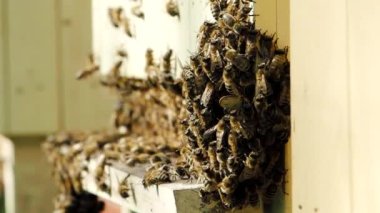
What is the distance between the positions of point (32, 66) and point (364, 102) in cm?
392

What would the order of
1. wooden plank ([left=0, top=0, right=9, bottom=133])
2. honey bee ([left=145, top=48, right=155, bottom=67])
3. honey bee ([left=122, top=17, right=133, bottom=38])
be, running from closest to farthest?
honey bee ([left=145, top=48, right=155, bottom=67])
honey bee ([left=122, top=17, right=133, bottom=38])
wooden plank ([left=0, top=0, right=9, bottom=133])

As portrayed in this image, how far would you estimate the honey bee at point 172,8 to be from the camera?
2.76 m

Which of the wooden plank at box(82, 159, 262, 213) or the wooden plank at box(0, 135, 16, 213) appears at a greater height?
the wooden plank at box(82, 159, 262, 213)

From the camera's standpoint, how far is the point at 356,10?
5.32 ft

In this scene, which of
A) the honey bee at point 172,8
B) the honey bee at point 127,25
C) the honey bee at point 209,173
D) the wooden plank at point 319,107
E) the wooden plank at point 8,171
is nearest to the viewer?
the wooden plank at point 319,107

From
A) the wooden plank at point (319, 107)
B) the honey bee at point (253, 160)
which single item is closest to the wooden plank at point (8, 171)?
the honey bee at point (253, 160)

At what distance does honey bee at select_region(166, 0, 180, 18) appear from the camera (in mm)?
2760

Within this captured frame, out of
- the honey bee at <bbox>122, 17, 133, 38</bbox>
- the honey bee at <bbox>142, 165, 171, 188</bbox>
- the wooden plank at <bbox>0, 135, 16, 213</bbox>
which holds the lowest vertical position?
the wooden plank at <bbox>0, 135, 16, 213</bbox>

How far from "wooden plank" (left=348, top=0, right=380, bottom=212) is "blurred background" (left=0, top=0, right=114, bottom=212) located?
3698 millimetres

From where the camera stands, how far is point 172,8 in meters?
2.78

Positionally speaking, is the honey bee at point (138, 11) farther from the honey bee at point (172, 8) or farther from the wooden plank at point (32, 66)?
the wooden plank at point (32, 66)

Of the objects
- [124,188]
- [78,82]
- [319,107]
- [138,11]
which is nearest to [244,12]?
[319,107]

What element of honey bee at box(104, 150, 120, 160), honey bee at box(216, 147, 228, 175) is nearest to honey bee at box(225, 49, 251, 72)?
honey bee at box(216, 147, 228, 175)

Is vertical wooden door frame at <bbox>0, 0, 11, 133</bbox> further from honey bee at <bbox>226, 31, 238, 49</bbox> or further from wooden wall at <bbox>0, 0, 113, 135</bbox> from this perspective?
honey bee at <bbox>226, 31, 238, 49</bbox>
